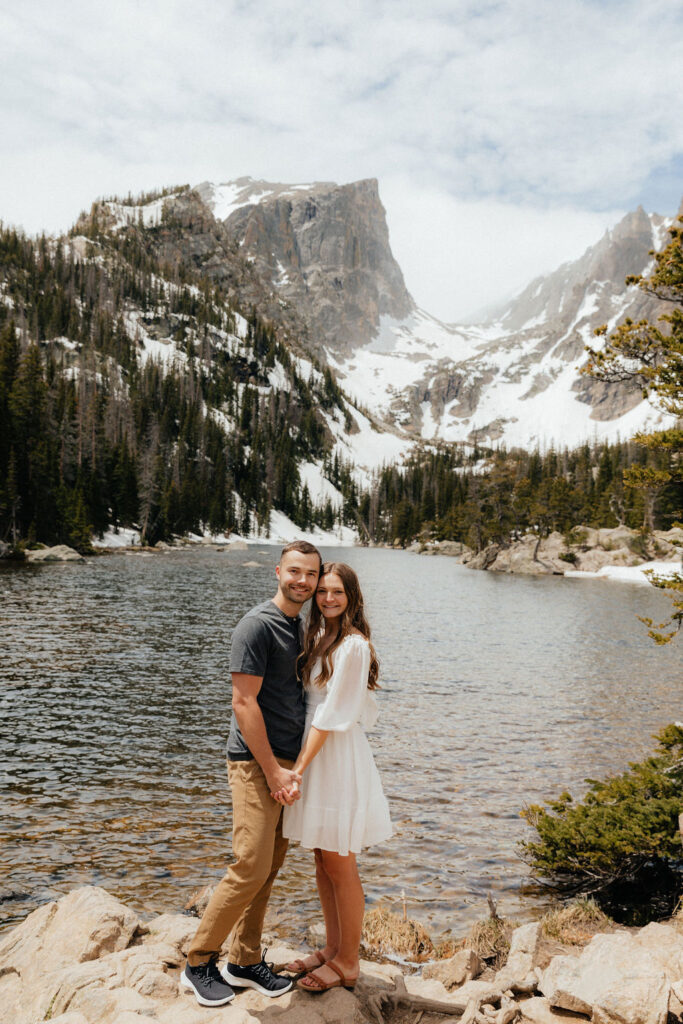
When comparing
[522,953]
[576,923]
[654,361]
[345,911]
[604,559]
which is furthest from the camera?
[604,559]

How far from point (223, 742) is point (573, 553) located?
71783mm

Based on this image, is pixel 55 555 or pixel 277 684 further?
pixel 55 555

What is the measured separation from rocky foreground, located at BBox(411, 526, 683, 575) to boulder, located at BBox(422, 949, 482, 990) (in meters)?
71.3

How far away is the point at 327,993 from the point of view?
192 inches

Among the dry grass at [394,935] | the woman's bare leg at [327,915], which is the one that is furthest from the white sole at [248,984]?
the dry grass at [394,935]

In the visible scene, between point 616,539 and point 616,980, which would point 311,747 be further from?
point 616,539

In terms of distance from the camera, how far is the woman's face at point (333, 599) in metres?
4.98

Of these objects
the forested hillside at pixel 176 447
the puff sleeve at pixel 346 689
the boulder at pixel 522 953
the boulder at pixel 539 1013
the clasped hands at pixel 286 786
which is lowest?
the boulder at pixel 522 953

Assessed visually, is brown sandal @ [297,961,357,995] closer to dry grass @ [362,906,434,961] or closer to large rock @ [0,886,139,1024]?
large rock @ [0,886,139,1024]

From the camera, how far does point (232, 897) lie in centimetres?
468

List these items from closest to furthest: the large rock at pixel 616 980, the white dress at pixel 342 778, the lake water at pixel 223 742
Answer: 1. the large rock at pixel 616 980
2. the white dress at pixel 342 778
3. the lake water at pixel 223 742

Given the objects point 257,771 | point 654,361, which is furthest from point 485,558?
point 257,771

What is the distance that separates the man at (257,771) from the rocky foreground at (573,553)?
239 ft

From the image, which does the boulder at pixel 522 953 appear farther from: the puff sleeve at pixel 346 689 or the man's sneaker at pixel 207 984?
the puff sleeve at pixel 346 689
